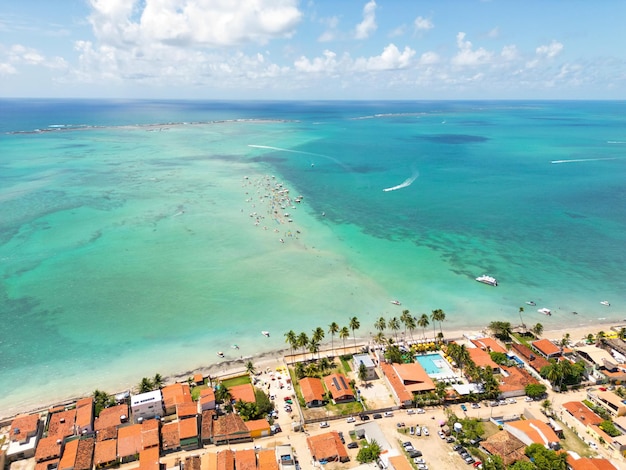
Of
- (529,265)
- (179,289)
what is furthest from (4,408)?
(529,265)

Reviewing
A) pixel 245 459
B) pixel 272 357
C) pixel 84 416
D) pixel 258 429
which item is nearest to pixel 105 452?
pixel 84 416

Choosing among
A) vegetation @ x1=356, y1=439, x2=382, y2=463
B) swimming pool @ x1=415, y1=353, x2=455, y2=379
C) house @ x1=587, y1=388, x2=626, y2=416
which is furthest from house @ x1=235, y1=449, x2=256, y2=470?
house @ x1=587, y1=388, x2=626, y2=416

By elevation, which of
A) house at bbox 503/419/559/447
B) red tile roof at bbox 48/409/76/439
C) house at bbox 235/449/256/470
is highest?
house at bbox 503/419/559/447

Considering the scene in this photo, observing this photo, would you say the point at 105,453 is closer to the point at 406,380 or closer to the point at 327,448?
the point at 327,448

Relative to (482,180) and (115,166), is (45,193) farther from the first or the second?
(482,180)

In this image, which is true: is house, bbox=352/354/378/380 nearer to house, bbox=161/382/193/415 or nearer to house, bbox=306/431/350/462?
house, bbox=306/431/350/462
